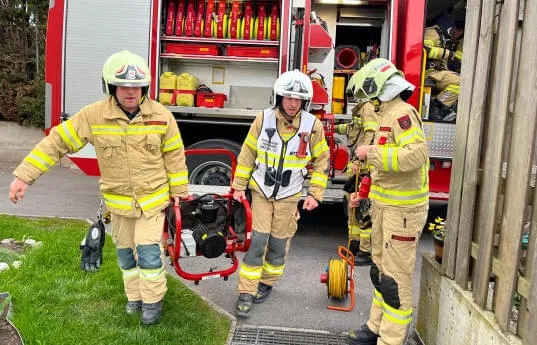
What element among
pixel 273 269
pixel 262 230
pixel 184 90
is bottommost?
pixel 273 269

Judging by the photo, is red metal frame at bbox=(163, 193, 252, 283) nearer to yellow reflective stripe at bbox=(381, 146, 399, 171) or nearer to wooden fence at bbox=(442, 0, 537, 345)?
yellow reflective stripe at bbox=(381, 146, 399, 171)

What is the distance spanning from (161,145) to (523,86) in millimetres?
2113

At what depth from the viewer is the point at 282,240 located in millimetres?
3793

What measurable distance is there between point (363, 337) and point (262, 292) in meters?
1.00

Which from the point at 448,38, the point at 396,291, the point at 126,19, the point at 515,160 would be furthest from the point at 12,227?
the point at 448,38

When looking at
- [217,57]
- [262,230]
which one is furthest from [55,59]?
[262,230]

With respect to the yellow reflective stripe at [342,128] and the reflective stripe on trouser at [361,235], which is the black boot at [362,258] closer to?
the reflective stripe on trouser at [361,235]

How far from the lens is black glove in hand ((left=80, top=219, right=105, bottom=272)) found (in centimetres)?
342

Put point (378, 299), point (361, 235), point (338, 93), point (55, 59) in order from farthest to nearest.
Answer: point (338, 93) → point (55, 59) → point (361, 235) → point (378, 299)

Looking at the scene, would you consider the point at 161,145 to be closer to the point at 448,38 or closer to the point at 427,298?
the point at 427,298

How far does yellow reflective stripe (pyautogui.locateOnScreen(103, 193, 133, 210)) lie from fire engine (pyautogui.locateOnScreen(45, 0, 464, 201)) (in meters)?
2.36

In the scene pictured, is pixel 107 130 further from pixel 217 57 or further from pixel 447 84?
pixel 447 84

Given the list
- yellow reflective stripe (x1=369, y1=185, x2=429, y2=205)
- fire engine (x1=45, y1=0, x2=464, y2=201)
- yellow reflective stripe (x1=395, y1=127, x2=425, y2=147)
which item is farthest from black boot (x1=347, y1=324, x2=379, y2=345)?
fire engine (x1=45, y1=0, x2=464, y2=201)

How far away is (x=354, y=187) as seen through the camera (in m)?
4.62
